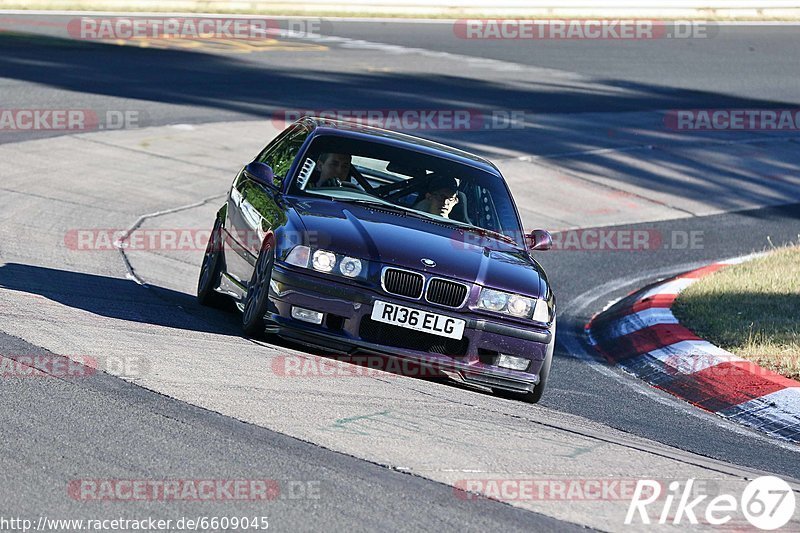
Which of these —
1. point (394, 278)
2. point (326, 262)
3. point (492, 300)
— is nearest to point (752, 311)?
point (492, 300)

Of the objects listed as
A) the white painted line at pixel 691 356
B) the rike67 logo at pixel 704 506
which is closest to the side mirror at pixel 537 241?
the white painted line at pixel 691 356

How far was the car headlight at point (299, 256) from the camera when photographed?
7379 mm

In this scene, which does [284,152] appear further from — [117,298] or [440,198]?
[117,298]

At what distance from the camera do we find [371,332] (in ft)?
24.0

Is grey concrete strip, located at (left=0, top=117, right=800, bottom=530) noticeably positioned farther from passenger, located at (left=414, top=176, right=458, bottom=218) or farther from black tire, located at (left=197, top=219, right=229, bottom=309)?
passenger, located at (left=414, top=176, right=458, bottom=218)

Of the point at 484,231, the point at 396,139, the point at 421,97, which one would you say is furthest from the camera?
the point at 421,97

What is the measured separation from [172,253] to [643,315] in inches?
171

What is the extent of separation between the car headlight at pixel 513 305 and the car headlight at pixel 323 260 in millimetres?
874

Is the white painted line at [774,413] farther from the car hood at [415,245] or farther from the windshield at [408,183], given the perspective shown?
the windshield at [408,183]

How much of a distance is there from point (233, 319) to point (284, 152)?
126 centimetres

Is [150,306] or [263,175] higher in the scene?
[263,175]

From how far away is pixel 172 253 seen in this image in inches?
468

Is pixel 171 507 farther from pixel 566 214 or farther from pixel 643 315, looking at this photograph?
pixel 566 214

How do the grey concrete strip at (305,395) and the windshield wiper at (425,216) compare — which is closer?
Answer: the grey concrete strip at (305,395)
